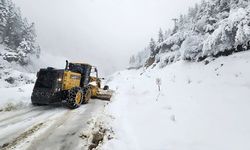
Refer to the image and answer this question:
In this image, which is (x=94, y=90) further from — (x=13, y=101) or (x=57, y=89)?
(x=13, y=101)

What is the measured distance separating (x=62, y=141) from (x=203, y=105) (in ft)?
18.4

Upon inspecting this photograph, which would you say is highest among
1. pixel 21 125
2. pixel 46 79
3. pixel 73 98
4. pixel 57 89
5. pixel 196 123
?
pixel 46 79

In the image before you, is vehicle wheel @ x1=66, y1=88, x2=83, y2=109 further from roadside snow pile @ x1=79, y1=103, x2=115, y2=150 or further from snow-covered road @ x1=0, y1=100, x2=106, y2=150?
roadside snow pile @ x1=79, y1=103, x2=115, y2=150

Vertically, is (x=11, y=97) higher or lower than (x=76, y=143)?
higher

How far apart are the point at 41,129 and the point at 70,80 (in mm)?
6752

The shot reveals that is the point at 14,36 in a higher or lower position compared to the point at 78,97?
higher

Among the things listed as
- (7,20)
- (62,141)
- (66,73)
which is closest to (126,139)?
(62,141)

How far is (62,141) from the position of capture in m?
7.82

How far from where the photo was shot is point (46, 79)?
14.6 metres

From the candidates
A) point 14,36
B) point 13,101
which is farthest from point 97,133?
point 14,36

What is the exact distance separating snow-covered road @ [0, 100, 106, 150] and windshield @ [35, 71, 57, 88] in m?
1.99

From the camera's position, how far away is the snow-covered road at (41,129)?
7.40 m

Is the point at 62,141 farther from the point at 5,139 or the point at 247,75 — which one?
the point at 247,75

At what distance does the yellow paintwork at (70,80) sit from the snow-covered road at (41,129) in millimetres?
2712
